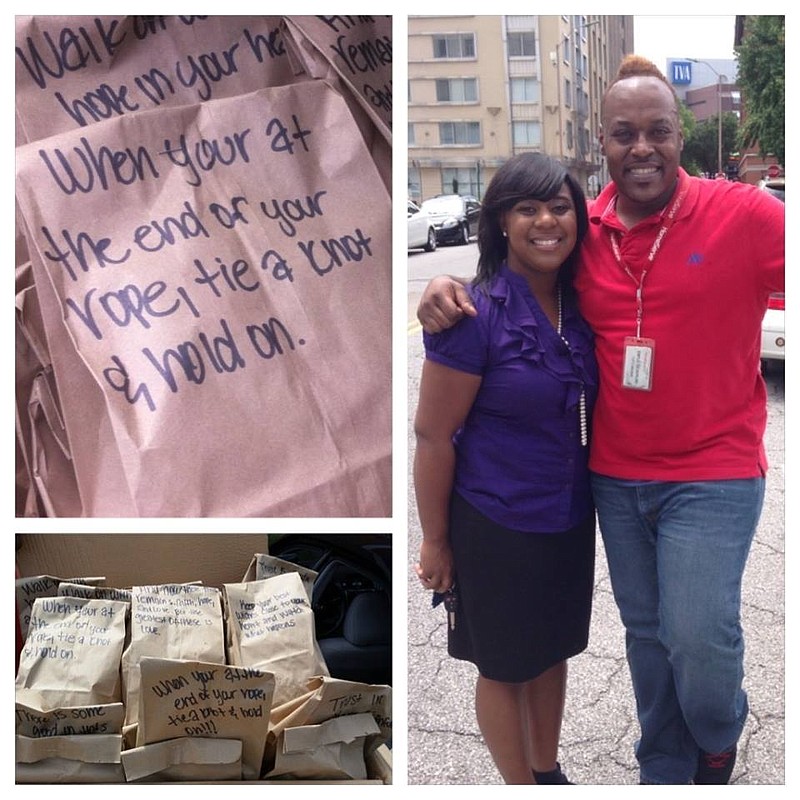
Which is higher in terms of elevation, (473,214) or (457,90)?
(457,90)

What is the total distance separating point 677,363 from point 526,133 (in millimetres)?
430

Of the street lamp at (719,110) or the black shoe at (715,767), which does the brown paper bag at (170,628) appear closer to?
the black shoe at (715,767)

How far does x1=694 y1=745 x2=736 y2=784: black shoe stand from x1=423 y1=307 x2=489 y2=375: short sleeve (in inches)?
30.1

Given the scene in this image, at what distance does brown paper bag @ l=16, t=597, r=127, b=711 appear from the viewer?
1318 millimetres

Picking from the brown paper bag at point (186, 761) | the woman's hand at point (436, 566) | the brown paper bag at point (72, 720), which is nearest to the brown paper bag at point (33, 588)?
the brown paper bag at point (72, 720)

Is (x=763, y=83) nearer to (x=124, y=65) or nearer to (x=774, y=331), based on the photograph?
(x=774, y=331)

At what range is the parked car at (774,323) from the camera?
1347mm

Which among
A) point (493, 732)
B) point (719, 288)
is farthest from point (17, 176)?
point (493, 732)

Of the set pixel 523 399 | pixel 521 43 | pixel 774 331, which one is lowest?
pixel 523 399

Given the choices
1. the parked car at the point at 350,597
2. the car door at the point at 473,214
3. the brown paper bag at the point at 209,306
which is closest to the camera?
the brown paper bag at the point at 209,306

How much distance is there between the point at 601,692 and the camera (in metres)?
1.51

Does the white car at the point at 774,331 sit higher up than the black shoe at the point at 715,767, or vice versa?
the white car at the point at 774,331

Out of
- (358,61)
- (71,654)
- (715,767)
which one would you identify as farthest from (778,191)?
(71,654)

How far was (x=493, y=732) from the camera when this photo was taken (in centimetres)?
149
